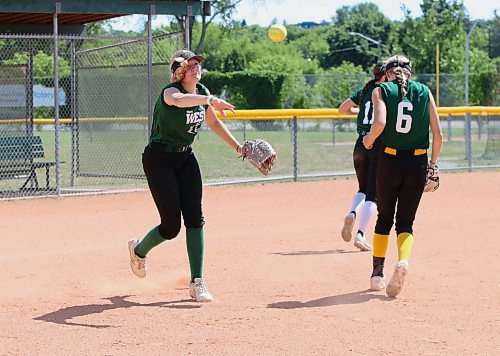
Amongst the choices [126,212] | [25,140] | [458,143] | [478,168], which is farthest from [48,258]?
[458,143]

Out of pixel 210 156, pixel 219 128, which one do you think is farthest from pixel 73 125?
pixel 219 128

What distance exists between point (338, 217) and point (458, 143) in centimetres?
1491

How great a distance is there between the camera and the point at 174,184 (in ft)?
23.3

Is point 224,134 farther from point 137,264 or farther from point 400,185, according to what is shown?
point 400,185

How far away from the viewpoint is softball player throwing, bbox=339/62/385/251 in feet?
30.8

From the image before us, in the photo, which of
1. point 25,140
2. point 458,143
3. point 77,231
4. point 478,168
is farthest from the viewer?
point 458,143

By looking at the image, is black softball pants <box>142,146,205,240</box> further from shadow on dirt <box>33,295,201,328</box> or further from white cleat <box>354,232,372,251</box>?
white cleat <box>354,232,372,251</box>

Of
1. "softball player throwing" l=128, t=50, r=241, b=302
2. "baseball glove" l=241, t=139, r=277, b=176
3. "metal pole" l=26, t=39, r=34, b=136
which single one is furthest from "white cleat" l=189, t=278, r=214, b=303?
"metal pole" l=26, t=39, r=34, b=136

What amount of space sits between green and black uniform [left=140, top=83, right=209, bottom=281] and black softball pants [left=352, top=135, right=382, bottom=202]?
9.25 feet

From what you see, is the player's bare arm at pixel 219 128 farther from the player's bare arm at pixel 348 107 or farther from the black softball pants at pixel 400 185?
the player's bare arm at pixel 348 107

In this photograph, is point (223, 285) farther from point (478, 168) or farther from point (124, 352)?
point (478, 168)

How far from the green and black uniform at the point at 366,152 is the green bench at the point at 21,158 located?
23.8 ft

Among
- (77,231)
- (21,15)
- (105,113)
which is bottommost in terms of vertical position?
(77,231)

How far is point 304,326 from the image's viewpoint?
624cm
